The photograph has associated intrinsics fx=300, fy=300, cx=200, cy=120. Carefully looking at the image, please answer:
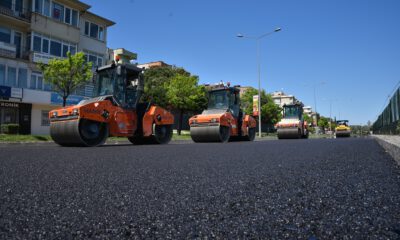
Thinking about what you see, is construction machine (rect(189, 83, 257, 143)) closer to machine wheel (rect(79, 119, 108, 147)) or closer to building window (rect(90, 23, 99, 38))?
machine wheel (rect(79, 119, 108, 147))

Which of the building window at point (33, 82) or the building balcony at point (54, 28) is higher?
the building balcony at point (54, 28)

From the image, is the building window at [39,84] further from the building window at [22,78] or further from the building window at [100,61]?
the building window at [100,61]

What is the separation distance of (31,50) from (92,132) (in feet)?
52.2

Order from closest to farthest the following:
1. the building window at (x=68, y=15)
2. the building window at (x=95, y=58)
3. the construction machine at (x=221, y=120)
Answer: the construction machine at (x=221, y=120)
the building window at (x=68, y=15)
the building window at (x=95, y=58)

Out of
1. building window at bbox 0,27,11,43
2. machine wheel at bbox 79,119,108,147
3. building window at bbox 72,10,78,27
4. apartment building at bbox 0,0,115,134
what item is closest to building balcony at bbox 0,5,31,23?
apartment building at bbox 0,0,115,134

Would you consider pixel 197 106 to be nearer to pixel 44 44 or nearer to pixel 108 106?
pixel 44 44

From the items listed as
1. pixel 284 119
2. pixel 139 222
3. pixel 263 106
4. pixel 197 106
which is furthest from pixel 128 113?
pixel 263 106

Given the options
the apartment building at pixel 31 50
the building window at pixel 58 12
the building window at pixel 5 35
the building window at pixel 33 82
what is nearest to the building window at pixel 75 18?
the apartment building at pixel 31 50

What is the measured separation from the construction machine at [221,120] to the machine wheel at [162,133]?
171 centimetres

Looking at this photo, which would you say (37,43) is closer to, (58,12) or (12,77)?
(12,77)

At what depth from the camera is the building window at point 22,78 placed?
2111cm

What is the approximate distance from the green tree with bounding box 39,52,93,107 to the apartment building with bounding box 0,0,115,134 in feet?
12.6

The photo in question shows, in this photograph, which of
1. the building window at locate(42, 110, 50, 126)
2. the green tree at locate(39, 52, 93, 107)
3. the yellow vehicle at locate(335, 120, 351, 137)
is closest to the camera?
the green tree at locate(39, 52, 93, 107)

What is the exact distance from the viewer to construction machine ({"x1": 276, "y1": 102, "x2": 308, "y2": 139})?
20.0 m
